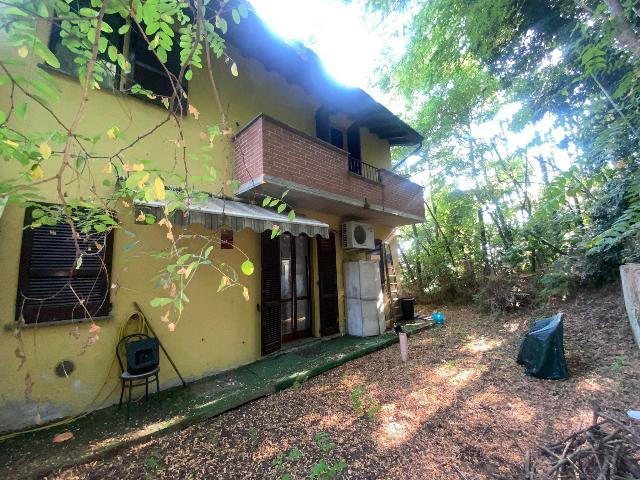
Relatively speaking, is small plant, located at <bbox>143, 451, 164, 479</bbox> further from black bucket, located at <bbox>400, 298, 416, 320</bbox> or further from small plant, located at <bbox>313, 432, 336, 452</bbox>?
black bucket, located at <bbox>400, 298, 416, 320</bbox>

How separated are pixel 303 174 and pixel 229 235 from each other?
247cm

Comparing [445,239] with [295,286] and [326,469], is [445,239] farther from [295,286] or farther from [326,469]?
[326,469]

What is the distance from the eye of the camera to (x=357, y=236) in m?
10.7

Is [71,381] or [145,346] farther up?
[145,346]

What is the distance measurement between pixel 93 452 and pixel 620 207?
44.5 ft

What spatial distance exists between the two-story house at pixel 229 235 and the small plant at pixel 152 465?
1.50 metres

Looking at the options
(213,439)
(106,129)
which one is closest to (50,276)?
(106,129)

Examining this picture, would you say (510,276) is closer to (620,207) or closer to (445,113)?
(620,207)

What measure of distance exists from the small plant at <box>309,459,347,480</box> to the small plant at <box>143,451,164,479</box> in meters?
2.07

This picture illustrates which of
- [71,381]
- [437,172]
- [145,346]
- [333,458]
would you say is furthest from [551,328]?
[437,172]

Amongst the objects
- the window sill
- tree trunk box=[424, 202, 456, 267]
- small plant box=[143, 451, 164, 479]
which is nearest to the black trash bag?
small plant box=[143, 451, 164, 479]

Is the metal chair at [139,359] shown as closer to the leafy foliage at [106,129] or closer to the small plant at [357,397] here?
the leafy foliage at [106,129]

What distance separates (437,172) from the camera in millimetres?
16062

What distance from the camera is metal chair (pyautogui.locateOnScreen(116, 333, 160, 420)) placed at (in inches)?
206
